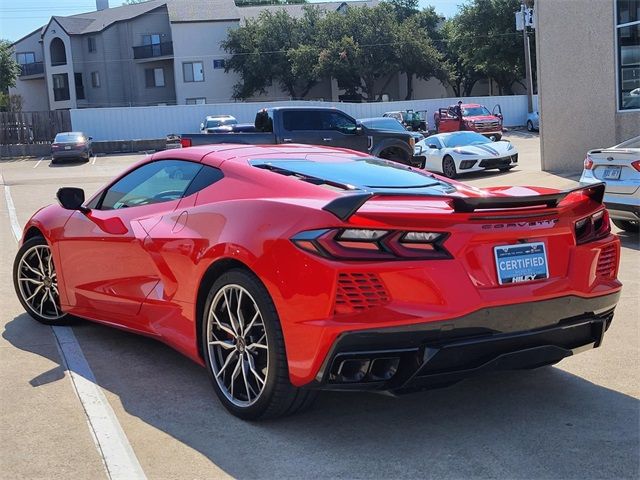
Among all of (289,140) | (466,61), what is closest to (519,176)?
(289,140)

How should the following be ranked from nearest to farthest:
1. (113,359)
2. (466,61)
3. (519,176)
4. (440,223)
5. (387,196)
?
(440,223), (387,196), (113,359), (519,176), (466,61)

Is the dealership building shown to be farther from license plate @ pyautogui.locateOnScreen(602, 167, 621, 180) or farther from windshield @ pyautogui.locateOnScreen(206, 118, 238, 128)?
windshield @ pyautogui.locateOnScreen(206, 118, 238, 128)

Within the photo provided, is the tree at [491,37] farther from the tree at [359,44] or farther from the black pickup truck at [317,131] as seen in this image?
the black pickup truck at [317,131]

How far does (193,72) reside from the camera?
61.0 metres

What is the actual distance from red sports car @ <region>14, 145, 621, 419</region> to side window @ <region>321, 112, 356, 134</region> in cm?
1324

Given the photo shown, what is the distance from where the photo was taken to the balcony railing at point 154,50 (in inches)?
2421

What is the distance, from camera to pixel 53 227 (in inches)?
230

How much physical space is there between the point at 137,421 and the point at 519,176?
17010mm

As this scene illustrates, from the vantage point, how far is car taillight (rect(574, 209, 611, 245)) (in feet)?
13.5

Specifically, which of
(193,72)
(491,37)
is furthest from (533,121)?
(193,72)

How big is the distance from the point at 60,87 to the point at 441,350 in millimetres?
68183

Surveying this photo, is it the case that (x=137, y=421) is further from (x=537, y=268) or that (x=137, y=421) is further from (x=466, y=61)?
(x=466, y=61)

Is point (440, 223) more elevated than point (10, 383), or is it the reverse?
point (440, 223)

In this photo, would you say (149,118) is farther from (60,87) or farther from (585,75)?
(585,75)
